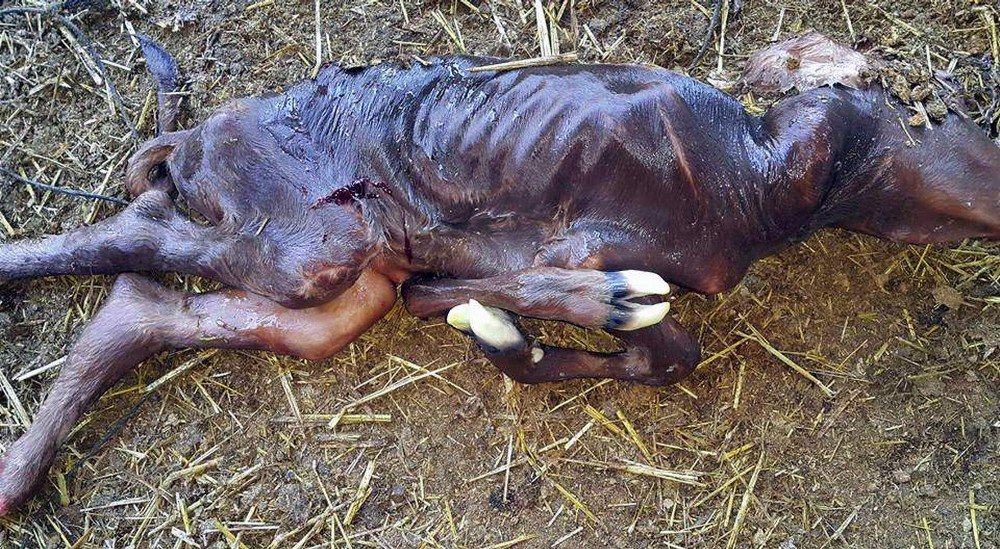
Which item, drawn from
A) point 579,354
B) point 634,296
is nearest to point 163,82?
point 579,354

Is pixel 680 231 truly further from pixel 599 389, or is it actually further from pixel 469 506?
pixel 469 506

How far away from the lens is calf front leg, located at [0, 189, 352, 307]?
2.78 m

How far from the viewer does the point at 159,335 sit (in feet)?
9.96

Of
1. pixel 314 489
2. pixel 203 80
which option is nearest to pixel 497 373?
pixel 314 489

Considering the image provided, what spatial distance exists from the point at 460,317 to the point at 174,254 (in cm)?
113

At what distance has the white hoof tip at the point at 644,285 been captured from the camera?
100.0 inches

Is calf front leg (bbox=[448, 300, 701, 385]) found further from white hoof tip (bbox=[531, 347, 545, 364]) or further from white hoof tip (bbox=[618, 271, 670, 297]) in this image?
white hoof tip (bbox=[618, 271, 670, 297])

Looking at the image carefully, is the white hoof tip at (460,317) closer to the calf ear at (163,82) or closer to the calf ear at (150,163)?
the calf ear at (150,163)

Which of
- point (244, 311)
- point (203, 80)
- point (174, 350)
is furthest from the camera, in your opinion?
point (203, 80)

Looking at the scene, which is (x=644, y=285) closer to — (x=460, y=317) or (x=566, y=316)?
(x=566, y=316)

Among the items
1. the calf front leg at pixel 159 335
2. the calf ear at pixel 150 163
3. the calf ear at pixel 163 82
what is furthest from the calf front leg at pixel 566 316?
the calf ear at pixel 163 82

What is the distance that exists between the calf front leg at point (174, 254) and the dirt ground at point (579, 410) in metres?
0.23

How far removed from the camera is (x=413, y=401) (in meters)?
3.23

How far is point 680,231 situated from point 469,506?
136cm
